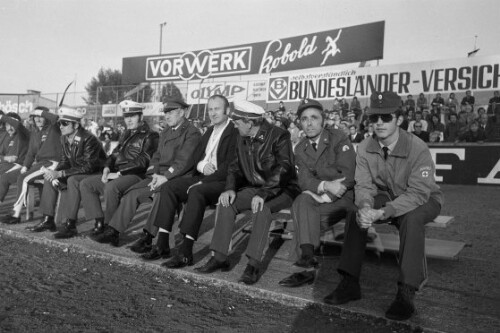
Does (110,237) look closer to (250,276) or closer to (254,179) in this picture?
(254,179)

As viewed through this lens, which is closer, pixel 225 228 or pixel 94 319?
pixel 94 319

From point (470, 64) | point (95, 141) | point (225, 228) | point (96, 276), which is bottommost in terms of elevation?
point (96, 276)

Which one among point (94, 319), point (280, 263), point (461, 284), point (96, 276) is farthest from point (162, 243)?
point (461, 284)

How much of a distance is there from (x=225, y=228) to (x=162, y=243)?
3.03 ft

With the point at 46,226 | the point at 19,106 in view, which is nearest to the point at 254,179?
the point at 46,226

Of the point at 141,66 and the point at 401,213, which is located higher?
the point at 141,66

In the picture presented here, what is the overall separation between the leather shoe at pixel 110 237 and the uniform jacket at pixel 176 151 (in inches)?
35.5

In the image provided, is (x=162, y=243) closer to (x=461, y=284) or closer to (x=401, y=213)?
(x=401, y=213)

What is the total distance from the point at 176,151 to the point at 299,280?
245 cm

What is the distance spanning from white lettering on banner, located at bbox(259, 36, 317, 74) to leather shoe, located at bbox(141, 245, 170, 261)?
54.9 feet

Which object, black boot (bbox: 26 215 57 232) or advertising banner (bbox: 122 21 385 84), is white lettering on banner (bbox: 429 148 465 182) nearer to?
advertising banner (bbox: 122 21 385 84)

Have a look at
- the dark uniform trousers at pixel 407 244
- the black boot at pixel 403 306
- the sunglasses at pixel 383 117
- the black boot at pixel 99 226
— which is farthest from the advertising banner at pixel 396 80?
the black boot at pixel 403 306

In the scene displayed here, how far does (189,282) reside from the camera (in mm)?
4254

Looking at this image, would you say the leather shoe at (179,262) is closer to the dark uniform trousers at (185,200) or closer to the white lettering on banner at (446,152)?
the dark uniform trousers at (185,200)
